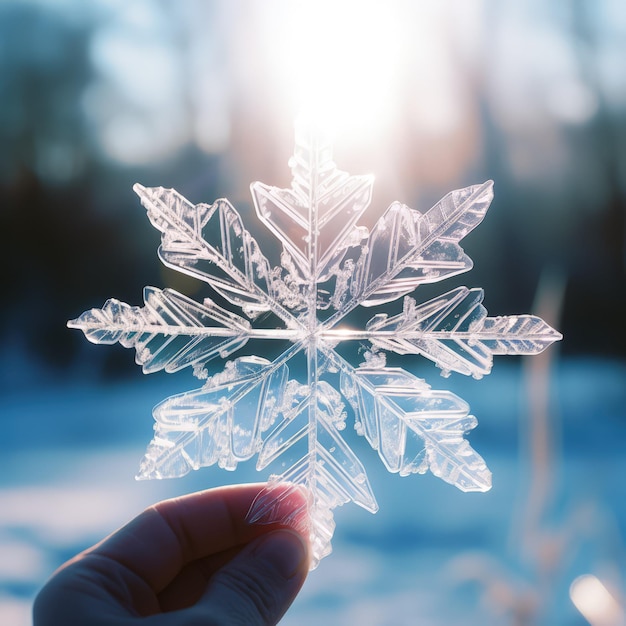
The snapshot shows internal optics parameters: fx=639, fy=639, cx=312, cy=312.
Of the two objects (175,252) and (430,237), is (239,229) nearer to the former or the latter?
(175,252)

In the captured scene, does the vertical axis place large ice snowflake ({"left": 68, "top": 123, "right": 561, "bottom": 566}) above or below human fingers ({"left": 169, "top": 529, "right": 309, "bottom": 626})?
above

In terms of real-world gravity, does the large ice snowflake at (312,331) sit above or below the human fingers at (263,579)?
above

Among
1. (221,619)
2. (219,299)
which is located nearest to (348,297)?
(219,299)

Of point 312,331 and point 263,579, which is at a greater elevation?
point 312,331

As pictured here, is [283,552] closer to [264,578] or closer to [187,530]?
[264,578]

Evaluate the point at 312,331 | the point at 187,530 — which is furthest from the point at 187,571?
the point at 312,331
